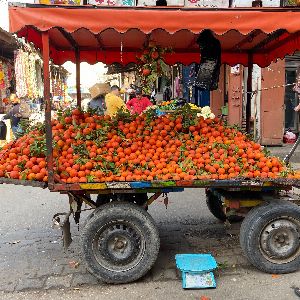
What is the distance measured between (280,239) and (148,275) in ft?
4.94

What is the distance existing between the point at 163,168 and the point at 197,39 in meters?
2.30

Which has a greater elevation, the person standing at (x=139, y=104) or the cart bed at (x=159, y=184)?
the person standing at (x=139, y=104)

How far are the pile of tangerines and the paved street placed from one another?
1.11 meters

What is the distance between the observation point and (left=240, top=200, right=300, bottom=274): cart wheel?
4227mm

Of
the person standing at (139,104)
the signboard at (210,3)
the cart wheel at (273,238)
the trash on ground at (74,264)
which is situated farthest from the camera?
the person standing at (139,104)

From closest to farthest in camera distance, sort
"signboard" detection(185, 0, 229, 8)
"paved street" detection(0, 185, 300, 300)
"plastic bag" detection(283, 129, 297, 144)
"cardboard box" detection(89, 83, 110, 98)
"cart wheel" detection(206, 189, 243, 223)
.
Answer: "paved street" detection(0, 185, 300, 300), "cart wheel" detection(206, 189, 243, 223), "signboard" detection(185, 0, 229, 8), "cardboard box" detection(89, 83, 110, 98), "plastic bag" detection(283, 129, 297, 144)

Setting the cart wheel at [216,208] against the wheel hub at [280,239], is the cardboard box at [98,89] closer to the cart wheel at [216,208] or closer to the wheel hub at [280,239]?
the cart wheel at [216,208]

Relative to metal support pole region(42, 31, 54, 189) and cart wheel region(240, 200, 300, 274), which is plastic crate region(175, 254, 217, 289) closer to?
cart wheel region(240, 200, 300, 274)

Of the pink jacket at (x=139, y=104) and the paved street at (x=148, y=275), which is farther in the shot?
the pink jacket at (x=139, y=104)

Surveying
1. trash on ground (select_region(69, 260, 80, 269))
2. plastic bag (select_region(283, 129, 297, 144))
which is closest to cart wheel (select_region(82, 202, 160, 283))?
trash on ground (select_region(69, 260, 80, 269))

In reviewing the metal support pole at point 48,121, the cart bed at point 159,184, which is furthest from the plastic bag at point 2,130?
the metal support pole at point 48,121

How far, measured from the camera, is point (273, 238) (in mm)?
4266

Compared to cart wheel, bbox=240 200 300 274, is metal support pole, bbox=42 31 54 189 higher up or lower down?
higher up

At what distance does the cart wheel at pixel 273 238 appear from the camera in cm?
423
